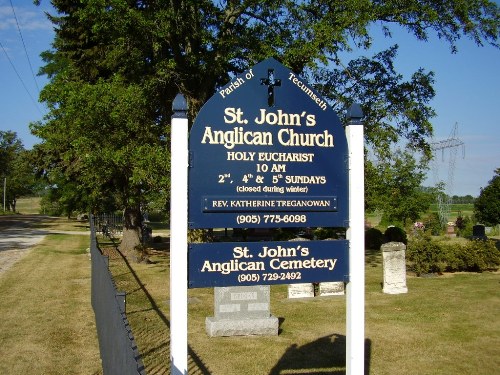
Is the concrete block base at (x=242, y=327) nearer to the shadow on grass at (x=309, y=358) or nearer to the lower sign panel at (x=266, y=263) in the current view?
the shadow on grass at (x=309, y=358)

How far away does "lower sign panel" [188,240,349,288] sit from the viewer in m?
4.33

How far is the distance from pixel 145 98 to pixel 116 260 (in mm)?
10062

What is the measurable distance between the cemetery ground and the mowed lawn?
0.02 m

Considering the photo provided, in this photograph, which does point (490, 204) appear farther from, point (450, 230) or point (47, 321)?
point (47, 321)

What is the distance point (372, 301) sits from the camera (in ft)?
43.8

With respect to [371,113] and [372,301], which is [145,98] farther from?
[372,301]

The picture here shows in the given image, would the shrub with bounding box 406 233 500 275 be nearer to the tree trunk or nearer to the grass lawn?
the grass lawn

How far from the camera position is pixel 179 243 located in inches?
168

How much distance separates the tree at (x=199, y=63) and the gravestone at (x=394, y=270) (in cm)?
353

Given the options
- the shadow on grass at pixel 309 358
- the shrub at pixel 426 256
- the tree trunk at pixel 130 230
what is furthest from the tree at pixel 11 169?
the shadow on grass at pixel 309 358

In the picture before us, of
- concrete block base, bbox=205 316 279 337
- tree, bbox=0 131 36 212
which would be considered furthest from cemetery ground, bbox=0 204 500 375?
tree, bbox=0 131 36 212

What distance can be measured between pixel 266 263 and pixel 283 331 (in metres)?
6.25

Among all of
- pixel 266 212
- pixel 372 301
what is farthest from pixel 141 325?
pixel 266 212

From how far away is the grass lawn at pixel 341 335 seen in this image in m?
8.08
